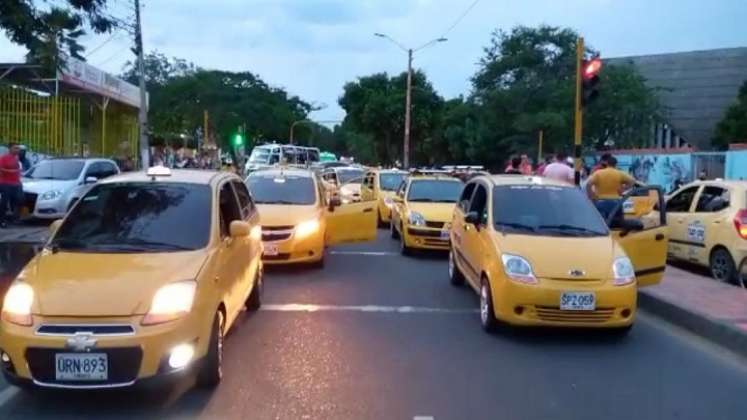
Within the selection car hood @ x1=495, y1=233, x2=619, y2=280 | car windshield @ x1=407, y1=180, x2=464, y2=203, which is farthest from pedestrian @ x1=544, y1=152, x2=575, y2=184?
car hood @ x1=495, y1=233, x2=619, y2=280

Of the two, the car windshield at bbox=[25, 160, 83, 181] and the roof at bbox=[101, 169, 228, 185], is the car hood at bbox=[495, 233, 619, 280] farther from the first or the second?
the car windshield at bbox=[25, 160, 83, 181]

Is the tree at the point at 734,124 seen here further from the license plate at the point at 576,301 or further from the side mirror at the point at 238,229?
the side mirror at the point at 238,229

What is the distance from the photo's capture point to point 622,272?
28.3 feet

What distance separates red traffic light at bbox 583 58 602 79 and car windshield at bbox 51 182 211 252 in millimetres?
10776

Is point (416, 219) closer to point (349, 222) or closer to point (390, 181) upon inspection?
point (349, 222)

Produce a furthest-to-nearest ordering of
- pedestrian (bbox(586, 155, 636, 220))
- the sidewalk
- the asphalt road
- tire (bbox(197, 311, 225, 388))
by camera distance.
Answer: pedestrian (bbox(586, 155, 636, 220)) < the sidewalk < tire (bbox(197, 311, 225, 388)) < the asphalt road

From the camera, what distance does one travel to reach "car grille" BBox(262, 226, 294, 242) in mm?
12602

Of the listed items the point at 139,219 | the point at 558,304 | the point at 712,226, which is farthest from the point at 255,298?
the point at 712,226

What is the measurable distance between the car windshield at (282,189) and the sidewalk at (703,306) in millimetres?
5652

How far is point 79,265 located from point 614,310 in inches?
200

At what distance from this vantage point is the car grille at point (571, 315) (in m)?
8.29

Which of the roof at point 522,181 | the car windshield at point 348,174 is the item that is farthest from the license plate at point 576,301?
the car windshield at point 348,174

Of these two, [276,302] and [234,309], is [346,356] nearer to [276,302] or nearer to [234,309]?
[234,309]

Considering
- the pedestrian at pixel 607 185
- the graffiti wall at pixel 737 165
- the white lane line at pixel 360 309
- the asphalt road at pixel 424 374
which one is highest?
the graffiti wall at pixel 737 165
